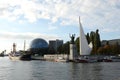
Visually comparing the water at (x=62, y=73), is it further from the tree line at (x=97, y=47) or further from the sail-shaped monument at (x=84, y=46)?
the tree line at (x=97, y=47)

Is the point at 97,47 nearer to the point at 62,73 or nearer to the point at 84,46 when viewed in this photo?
the point at 84,46

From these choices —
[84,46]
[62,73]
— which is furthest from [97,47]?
[62,73]

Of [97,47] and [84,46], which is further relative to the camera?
[97,47]

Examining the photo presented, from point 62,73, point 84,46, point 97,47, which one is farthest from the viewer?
point 97,47

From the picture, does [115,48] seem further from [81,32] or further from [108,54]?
[81,32]

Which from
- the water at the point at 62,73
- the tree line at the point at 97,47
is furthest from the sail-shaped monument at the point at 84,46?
the water at the point at 62,73

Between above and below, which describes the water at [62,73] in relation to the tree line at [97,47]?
below

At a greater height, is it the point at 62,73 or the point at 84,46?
the point at 84,46

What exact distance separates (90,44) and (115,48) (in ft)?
85.0

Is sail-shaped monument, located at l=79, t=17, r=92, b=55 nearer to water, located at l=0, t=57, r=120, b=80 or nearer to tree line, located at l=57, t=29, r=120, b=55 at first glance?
tree line, located at l=57, t=29, r=120, b=55

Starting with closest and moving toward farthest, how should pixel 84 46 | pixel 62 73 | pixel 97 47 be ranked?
1. pixel 62 73
2. pixel 84 46
3. pixel 97 47

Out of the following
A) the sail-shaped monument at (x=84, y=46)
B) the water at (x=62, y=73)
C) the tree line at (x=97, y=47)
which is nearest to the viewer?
the water at (x=62, y=73)

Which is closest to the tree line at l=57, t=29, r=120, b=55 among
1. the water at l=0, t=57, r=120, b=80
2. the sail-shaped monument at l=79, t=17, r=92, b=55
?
the sail-shaped monument at l=79, t=17, r=92, b=55

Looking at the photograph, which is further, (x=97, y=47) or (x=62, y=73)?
(x=97, y=47)
